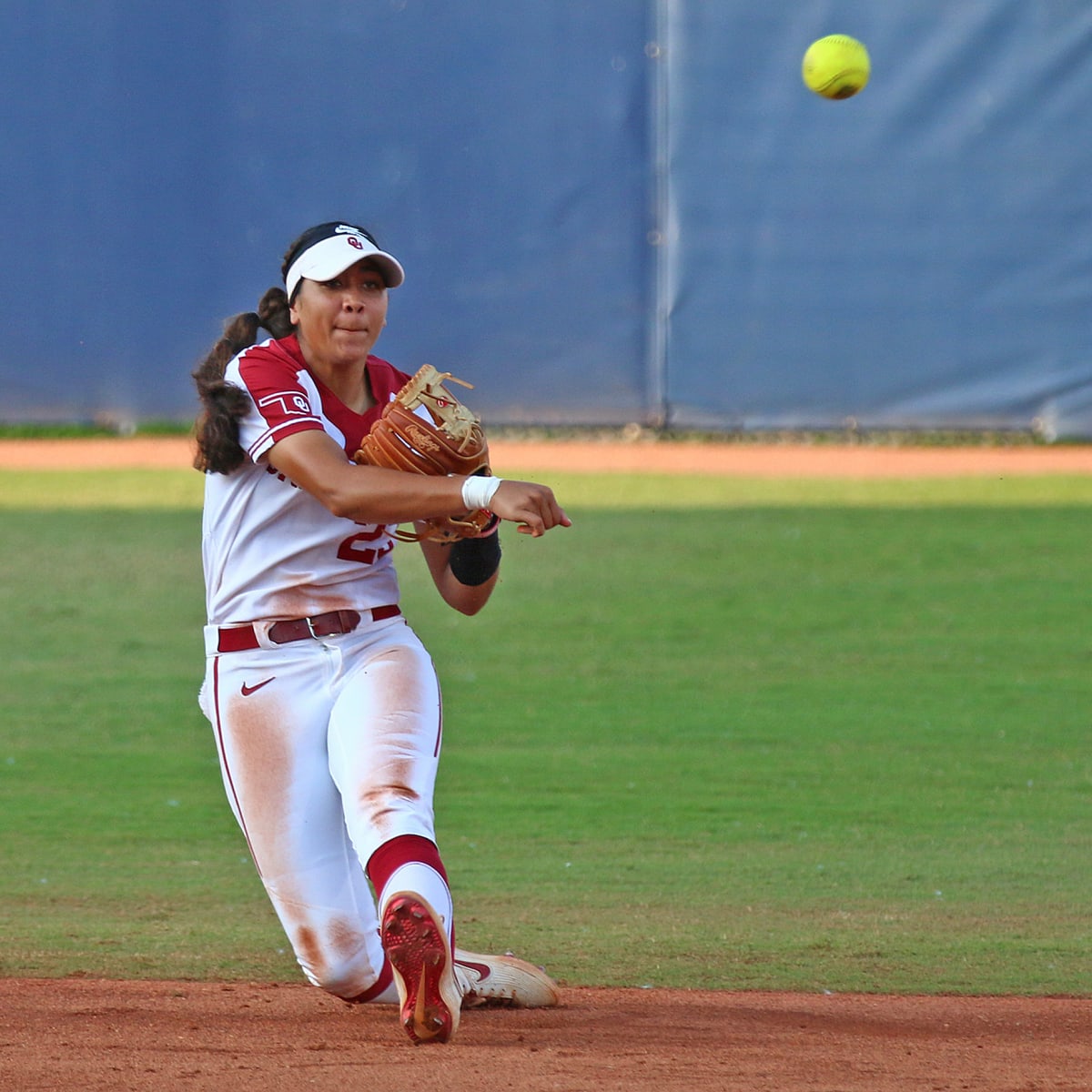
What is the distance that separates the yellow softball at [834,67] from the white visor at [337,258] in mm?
6991

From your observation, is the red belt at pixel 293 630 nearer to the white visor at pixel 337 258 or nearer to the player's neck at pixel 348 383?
the player's neck at pixel 348 383

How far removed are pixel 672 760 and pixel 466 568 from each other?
2416 millimetres

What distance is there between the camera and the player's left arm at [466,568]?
3436 millimetres

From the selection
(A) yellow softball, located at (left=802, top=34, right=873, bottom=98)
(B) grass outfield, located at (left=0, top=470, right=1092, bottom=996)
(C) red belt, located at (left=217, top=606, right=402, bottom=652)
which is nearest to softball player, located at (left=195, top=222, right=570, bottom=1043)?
(C) red belt, located at (left=217, top=606, right=402, bottom=652)

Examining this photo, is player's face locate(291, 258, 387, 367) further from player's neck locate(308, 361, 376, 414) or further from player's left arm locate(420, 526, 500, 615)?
player's left arm locate(420, 526, 500, 615)

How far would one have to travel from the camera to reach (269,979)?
12.3 ft

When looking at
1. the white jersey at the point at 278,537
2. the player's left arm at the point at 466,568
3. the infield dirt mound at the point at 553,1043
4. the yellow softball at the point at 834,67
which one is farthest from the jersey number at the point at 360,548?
the yellow softball at the point at 834,67

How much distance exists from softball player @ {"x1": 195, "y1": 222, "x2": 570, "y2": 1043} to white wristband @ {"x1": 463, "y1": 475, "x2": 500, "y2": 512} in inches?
1.9

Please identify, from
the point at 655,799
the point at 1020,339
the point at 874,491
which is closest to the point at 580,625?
the point at 655,799

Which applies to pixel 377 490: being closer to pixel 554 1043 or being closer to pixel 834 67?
pixel 554 1043

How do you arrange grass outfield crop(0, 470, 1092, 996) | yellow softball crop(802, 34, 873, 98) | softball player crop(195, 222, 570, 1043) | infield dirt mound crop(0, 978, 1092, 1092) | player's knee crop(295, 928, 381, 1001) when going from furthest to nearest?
yellow softball crop(802, 34, 873, 98) → grass outfield crop(0, 470, 1092, 996) → player's knee crop(295, 928, 381, 1001) → softball player crop(195, 222, 570, 1043) → infield dirt mound crop(0, 978, 1092, 1092)

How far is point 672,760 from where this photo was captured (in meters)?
5.71

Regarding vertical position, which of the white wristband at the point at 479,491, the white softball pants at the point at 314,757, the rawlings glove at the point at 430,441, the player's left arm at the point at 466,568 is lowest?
the white softball pants at the point at 314,757

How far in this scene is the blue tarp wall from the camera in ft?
41.3
